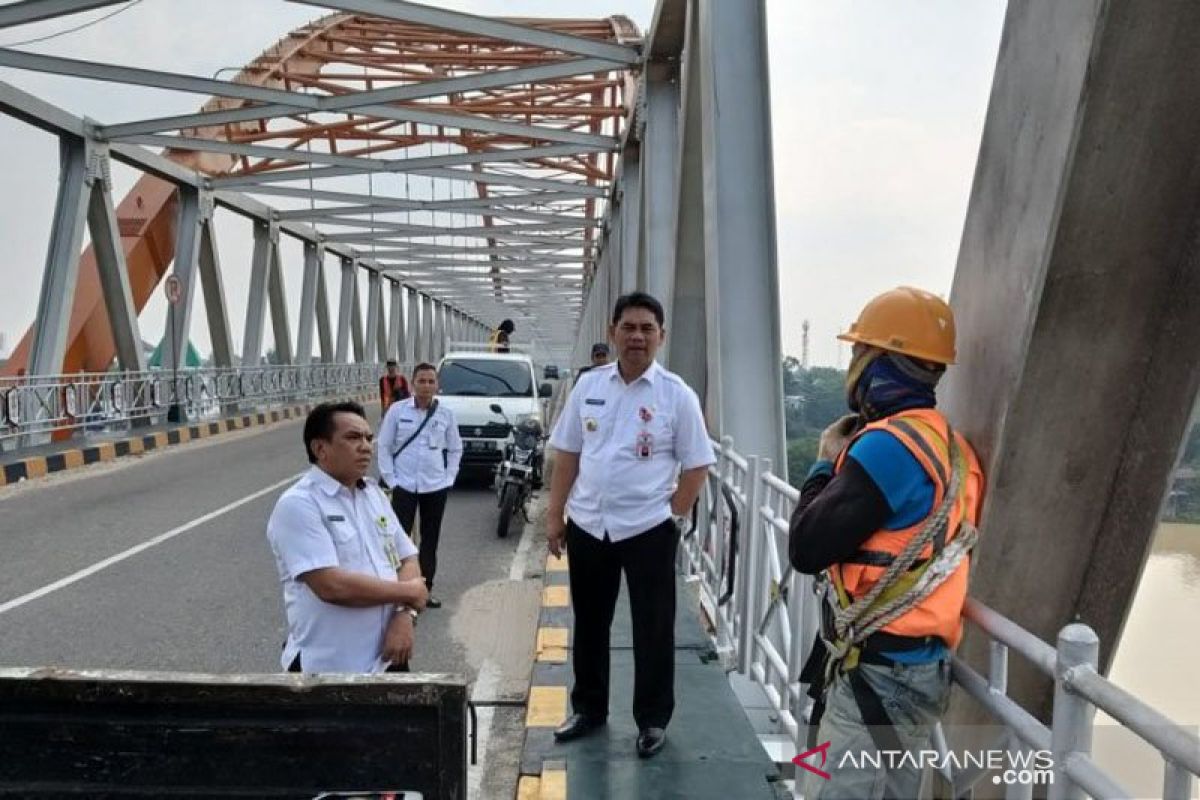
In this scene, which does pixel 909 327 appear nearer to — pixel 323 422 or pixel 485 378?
pixel 323 422

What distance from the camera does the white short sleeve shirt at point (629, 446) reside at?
3535mm

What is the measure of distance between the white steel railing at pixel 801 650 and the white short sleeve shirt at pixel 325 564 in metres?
1.43

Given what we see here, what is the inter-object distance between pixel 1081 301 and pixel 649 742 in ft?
7.64

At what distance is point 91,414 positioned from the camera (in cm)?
1474

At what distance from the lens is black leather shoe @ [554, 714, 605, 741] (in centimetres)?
373

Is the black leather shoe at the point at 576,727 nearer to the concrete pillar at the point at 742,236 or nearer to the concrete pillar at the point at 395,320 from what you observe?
the concrete pillar at the point at 742,236

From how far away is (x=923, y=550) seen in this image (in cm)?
198

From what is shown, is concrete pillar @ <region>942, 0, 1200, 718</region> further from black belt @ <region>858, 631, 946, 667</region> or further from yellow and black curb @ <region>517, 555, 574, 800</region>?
yellow and black curb @ <region>517, 555, 574, 800</region>

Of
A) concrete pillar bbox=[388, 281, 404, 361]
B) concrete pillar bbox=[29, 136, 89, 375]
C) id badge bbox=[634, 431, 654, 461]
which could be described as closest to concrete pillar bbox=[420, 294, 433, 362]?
concrete pillar bbox=[388, 281, 404, 361]

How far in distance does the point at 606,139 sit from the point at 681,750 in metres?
12.7

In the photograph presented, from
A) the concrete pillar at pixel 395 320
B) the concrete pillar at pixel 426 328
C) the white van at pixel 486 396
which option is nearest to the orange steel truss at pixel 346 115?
the white van at pixel 486 396

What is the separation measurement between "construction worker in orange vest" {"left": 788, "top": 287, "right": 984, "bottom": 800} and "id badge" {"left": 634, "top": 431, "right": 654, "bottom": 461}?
1390 mm

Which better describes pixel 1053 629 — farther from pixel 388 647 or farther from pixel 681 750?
pixel 388 647

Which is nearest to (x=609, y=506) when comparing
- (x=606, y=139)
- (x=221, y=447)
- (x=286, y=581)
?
(x=286, y=581)
